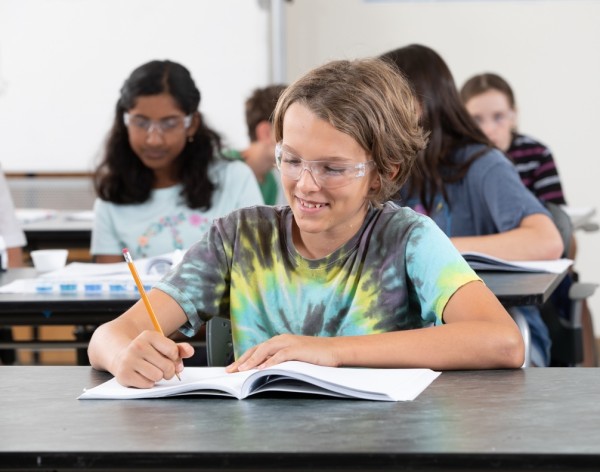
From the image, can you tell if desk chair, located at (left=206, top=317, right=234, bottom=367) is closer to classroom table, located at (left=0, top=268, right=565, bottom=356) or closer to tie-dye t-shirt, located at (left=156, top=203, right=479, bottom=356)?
tie-dye t-shirt, located at (left=156, top=203, right=479, bottom=356)

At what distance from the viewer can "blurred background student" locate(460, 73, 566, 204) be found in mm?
4441

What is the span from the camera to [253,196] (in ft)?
11.0

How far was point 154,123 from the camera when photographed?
10.5 feet

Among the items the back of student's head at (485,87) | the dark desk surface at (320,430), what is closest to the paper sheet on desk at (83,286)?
the dark desk surface at (320,430)

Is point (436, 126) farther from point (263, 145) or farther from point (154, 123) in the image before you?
point (263, 145)

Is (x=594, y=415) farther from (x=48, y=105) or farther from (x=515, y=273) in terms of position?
(x=48, y=105)

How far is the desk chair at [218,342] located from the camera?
196cm

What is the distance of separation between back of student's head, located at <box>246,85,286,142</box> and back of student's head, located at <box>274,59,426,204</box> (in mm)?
2963

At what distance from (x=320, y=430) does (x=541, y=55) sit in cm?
503

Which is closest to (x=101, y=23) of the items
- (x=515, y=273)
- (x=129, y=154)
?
(x=129, y=154)

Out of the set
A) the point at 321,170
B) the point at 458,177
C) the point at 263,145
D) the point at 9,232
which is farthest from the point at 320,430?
the point at 263,145

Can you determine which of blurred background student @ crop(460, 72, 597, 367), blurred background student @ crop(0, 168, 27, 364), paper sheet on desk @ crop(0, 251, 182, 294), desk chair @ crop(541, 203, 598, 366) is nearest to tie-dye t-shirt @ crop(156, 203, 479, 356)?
paper sheet on desk @ crop(0, 251, 182, 294)

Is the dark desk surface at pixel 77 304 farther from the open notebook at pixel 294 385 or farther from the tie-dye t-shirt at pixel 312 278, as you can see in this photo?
the open notebook at pixel 294 385

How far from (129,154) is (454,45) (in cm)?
309
